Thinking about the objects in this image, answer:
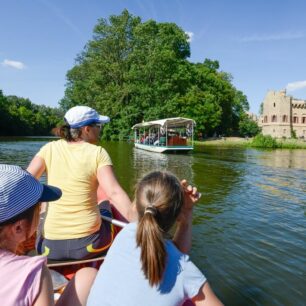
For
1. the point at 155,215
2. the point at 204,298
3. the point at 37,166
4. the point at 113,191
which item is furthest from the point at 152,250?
the point at 37,166

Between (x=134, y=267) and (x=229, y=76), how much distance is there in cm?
7145

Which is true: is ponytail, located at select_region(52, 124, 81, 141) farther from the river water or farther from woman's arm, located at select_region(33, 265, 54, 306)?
the river water

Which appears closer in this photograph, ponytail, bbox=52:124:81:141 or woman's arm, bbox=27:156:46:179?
woman's arm, bbox=27:156:46:179

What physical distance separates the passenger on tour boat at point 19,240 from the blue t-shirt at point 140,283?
1.42 ft

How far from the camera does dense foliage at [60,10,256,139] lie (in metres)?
46.3

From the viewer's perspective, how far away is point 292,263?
5.81m

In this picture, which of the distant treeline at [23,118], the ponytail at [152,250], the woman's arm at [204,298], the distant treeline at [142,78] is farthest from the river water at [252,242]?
the distant treeline at [23,118]

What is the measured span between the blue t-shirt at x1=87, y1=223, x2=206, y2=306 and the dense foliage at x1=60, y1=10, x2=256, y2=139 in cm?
4403

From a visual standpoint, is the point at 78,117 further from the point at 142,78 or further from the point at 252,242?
the point at 142,78

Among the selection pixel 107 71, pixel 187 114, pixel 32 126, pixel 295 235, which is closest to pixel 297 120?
pixel 187 114

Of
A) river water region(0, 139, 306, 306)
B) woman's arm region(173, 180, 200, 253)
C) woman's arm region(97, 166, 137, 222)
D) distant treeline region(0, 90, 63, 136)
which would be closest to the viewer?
woman's arm region(173, 180, 200, 253)

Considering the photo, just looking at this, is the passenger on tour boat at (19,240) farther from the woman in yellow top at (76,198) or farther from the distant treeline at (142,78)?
the distant treeline at (142,78)

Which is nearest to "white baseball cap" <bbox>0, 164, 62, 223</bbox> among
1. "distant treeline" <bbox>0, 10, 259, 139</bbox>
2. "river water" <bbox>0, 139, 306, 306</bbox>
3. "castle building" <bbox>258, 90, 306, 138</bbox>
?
"river water" <bbox>0, 139, 306, 306</bbox>

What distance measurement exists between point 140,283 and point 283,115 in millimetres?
72697
